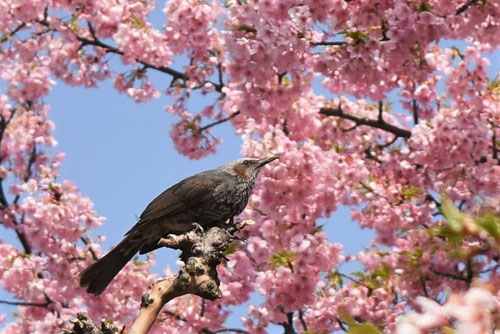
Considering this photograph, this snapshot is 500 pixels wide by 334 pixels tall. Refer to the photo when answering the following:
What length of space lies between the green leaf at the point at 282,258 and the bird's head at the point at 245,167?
2.04 metres

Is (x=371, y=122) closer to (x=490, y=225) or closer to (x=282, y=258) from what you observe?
(x=282, y=258)

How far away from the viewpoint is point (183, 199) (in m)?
4.97

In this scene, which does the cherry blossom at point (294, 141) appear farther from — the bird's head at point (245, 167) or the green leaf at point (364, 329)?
the green leaf at point (364, 329)

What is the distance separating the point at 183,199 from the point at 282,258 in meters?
2.69

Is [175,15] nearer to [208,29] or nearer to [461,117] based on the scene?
[208,29]

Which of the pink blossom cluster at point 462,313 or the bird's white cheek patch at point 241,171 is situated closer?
the pink blossom cluster at point 462,313

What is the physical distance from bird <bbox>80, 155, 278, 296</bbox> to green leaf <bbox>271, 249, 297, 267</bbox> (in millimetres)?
2320

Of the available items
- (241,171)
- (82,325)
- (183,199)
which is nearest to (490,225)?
(82,325)

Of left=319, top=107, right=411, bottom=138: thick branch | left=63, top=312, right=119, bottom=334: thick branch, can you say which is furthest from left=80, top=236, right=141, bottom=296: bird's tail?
left=319, top=107, right=411, bottom=138: thick branch

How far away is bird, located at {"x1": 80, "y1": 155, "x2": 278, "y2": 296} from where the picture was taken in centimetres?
482

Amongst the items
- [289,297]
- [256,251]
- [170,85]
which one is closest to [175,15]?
[170,85]

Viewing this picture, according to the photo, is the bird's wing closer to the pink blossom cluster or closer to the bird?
the bird

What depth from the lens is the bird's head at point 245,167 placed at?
5.23m

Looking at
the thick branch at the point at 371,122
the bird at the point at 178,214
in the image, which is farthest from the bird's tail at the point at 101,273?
the thick branch at the point at 371,122
